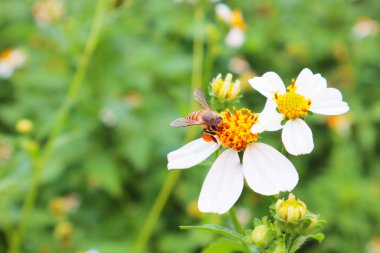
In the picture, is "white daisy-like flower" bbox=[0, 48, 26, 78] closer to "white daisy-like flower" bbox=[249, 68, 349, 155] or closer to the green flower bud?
"white daisy-like flower" bbox=[249, 68, 349, 155]

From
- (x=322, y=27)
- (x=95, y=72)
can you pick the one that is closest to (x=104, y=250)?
(x=95, y=72)

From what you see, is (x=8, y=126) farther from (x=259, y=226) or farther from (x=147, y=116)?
(x=259, y=226)

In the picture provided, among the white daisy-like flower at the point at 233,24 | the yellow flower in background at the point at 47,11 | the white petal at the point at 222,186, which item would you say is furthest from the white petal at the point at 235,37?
the white petal at the point at 222,186

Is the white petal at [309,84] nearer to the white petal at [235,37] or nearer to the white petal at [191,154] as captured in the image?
the white petal at [191,154]

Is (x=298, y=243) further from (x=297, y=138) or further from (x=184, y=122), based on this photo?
(x=184, y=122)

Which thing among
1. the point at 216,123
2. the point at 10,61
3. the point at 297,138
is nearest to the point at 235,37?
the point at 10,61

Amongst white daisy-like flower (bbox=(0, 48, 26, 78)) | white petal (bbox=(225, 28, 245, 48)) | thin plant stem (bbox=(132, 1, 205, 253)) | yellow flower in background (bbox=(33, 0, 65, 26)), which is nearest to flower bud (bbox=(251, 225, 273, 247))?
thin plant stem (bbox=(132, 1, 205, 253))
